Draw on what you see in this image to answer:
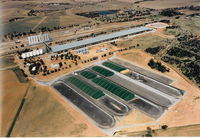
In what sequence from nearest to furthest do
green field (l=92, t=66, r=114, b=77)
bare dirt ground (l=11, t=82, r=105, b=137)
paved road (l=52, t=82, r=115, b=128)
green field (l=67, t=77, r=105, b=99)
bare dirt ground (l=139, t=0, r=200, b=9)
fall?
bare dirt ground (l=11, t=82, r=105, b=137)
paved road (l=52, t=82, r=115, b=128)
green field (l=67, t=77, r=105, b=99)
green field (l=92, t=66, r=114, b=77)
bare dirt ground (l=139, t=0, r=200, b=9)

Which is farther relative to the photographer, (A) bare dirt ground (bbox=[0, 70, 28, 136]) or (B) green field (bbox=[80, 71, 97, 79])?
(B) green field (bbox=[80, 71, 97, 79])

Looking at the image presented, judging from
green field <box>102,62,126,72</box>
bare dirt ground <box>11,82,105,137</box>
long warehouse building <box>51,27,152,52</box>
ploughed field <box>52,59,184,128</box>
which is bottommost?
bare dirt ground <box>11,82,105,137</box>

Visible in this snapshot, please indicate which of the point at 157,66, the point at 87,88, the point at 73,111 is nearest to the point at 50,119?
the point at 73,111

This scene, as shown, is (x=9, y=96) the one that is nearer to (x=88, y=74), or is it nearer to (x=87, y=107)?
(x=87, y=107)

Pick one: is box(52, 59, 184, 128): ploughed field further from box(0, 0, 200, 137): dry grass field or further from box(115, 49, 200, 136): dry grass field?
box(0, 0, 200, 137): dry grass field

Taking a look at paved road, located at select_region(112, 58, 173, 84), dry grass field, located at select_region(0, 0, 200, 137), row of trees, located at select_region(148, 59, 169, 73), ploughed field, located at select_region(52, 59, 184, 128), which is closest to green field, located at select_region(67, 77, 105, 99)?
ploughed field, located at select_region(52, 59, 184, 128)

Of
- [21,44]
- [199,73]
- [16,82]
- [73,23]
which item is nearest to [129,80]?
[199,73]

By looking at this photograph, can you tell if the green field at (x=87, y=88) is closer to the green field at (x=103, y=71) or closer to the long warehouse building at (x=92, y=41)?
the green field at (x=103, y=71)

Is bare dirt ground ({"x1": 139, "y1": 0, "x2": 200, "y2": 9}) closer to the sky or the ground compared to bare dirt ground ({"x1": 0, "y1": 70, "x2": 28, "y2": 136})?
closer to the sky
